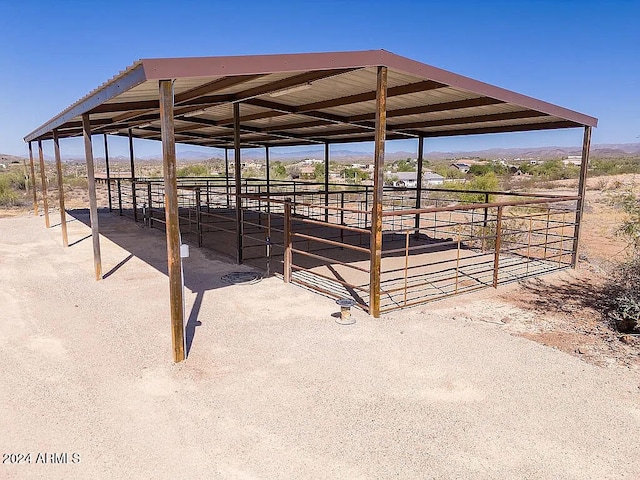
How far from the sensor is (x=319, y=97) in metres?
6.92

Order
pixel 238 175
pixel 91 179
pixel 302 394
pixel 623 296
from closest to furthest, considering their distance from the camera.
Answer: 1. pixel 302 394
2. pixel 623 296
3. pixel 91 179
4. pixel 238 175

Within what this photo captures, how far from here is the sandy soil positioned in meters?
2.65

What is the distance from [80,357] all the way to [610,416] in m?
4.36

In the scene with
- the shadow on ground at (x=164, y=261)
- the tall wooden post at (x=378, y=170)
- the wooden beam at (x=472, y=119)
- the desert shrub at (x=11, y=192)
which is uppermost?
the wooden beam at (x=472, y=119)

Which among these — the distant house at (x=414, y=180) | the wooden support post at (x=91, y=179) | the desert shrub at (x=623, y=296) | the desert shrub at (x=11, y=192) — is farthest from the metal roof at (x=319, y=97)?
the distant house at (x=414, y=180)

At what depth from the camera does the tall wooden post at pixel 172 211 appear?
3.69 m

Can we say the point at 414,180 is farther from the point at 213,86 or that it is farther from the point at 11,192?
the point at 213,86

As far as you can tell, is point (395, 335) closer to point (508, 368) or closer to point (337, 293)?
point (508, 368)

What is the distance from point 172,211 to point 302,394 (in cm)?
185

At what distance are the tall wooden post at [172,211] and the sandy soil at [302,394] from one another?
30 cm

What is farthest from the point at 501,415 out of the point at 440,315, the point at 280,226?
the point at 280,226

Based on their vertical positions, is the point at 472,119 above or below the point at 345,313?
above

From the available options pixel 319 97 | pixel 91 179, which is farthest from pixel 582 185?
pixel 91 179

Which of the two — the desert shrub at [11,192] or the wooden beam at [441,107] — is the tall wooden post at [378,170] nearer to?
the wooden beam at [441,107]
